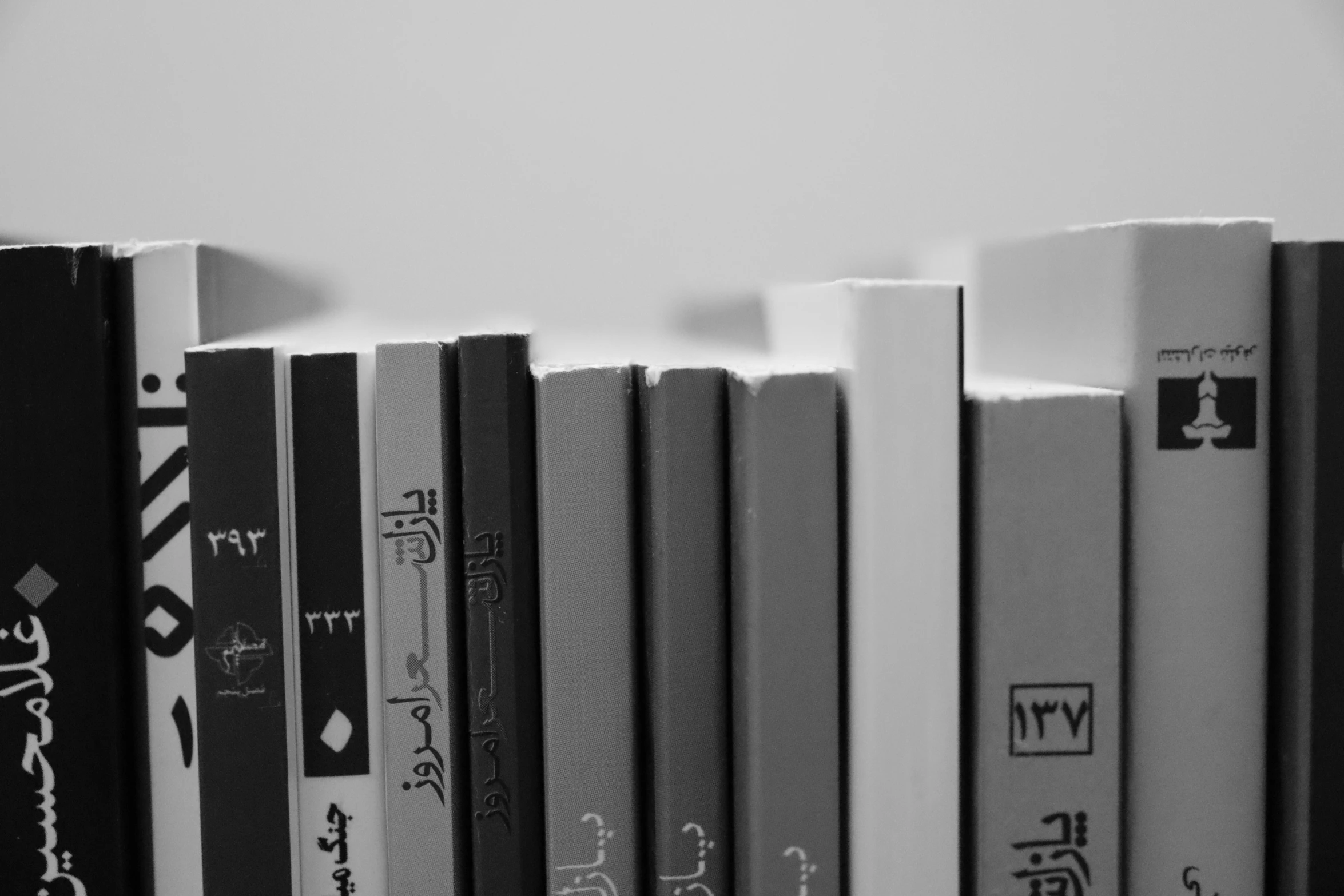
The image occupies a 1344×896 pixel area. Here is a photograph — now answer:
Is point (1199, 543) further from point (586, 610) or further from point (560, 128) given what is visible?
point (560, 128)

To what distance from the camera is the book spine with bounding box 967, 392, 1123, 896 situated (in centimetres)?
43

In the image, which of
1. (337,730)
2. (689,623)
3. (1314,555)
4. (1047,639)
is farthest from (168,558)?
(1314,555)

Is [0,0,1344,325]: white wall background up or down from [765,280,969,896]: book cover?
up

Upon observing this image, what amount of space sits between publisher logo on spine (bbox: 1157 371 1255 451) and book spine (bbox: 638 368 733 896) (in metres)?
0.19

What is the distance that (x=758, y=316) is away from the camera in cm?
63

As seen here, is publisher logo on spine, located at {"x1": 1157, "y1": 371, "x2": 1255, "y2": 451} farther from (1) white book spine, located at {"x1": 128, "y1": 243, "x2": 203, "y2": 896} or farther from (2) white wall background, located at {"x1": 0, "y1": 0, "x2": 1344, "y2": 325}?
(1) white book spine, located at {"x1": 128, "y1": 243, "x2": 203, "y2": 896}

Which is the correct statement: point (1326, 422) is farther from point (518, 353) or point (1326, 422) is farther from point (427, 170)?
point (427, 170)

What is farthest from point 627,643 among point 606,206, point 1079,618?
point 606,206

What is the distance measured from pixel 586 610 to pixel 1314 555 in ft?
0.99

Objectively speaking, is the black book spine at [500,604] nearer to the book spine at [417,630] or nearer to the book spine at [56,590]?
the book spine at [417,630]

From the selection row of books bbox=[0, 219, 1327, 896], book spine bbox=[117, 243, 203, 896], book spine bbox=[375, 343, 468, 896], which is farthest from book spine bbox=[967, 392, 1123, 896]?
book spine bbox=[117, 243, 203, 896]

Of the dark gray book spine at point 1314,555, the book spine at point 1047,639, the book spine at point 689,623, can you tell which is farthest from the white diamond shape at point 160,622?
the dark gray book spine at point 1314,555

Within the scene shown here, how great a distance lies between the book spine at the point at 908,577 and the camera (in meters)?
0.42

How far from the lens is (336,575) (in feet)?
1.49
